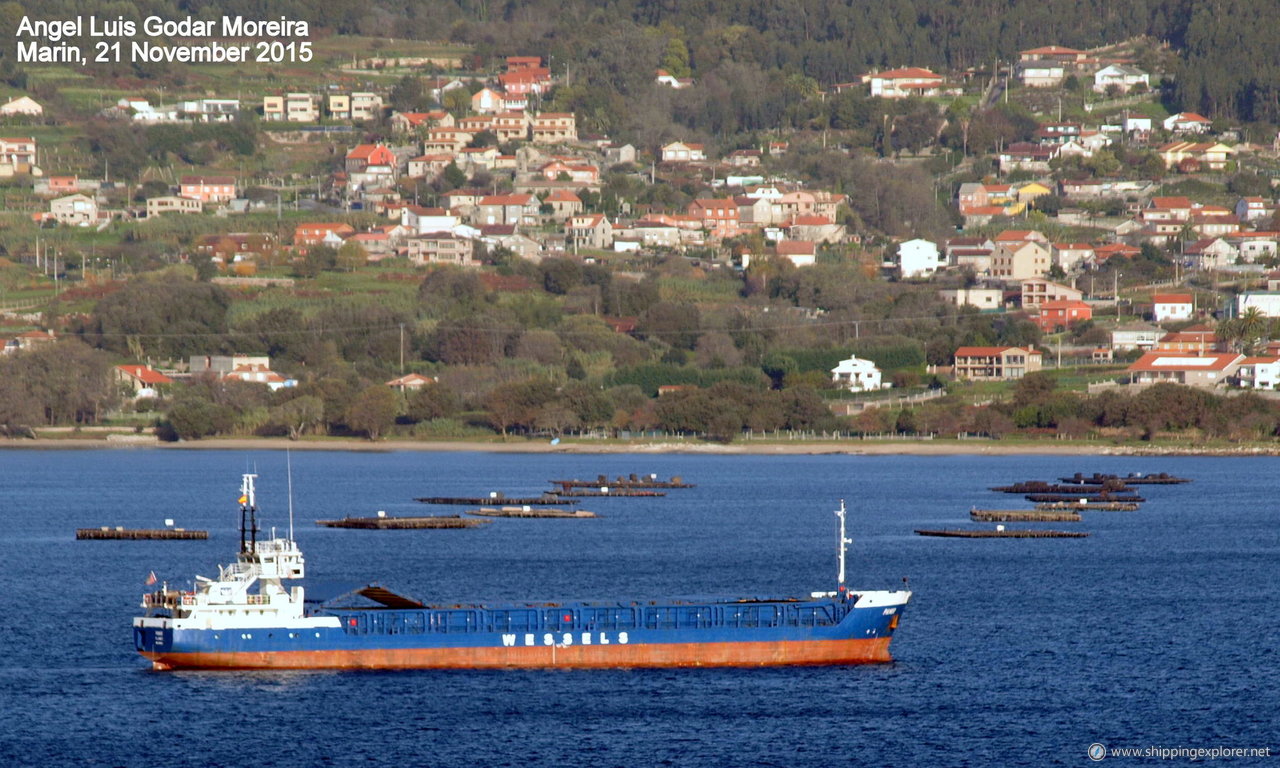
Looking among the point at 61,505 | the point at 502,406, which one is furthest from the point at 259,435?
the point at 61,505

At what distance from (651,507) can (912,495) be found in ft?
63.1

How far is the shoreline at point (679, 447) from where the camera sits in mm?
160125

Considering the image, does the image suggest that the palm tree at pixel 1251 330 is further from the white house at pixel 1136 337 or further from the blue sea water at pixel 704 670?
the blue sea water at pixel 704 670

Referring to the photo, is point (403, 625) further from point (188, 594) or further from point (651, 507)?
point (651, 507)

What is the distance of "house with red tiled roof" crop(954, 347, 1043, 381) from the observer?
182m

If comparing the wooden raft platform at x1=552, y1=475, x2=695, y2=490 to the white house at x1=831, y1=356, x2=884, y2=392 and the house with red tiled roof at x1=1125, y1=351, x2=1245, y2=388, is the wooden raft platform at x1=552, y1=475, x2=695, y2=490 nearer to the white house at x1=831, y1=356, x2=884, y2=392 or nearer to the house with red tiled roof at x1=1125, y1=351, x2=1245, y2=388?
the white house at x1=831, y1=356, x2=884, y2=392

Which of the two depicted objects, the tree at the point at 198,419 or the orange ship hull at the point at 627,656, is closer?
the orange ship hull at the point at 627,656

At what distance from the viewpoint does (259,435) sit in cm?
17288

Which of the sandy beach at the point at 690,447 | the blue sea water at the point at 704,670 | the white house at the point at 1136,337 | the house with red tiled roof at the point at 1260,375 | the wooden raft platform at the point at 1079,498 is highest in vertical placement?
the white house at the point at 1136,337

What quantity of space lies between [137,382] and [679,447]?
50406 millimetres

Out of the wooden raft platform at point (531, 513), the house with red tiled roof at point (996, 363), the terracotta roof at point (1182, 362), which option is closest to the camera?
the wooden raft platform at point (531, 513)

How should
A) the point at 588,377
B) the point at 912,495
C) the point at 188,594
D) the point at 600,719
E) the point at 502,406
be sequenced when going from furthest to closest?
the point at 588,377, the point at 502,406, the point at 912,495, the point at 188,594, the point at 600,719

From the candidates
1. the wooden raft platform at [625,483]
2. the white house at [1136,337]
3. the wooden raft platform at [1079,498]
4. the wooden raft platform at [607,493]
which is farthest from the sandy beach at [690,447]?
the wooden raft platform at [607,493]

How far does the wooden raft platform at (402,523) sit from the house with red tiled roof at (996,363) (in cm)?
8664
